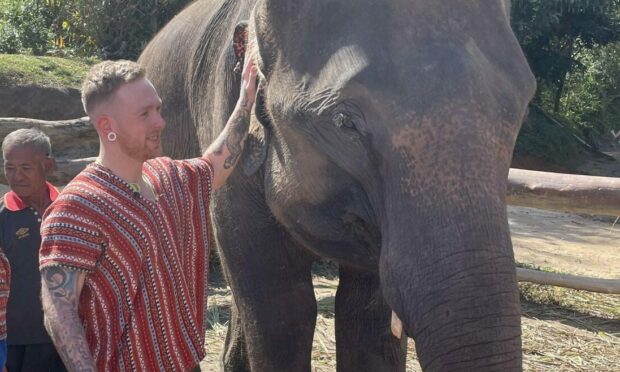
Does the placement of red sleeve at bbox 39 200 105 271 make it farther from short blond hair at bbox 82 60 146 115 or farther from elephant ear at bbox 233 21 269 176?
elephant ear at bbox 233 21 269 176

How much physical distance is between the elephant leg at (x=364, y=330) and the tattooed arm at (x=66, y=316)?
1632 mm

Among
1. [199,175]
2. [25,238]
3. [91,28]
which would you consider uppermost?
[91,28]

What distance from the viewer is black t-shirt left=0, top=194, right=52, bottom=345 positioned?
10.9 ft

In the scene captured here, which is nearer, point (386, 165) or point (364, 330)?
point (386, 165)

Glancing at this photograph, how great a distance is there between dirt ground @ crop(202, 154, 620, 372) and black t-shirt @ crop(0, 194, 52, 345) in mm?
2044

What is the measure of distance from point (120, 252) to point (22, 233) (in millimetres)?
899

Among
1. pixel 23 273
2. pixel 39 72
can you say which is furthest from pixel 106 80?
pixel 39 72

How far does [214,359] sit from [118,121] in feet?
10.2

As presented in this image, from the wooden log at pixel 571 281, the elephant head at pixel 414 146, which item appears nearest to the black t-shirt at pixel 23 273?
the elephant head at pixel 414 146

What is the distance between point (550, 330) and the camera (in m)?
6.21

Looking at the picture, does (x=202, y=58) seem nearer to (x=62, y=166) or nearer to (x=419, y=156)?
(x=419, y=156)

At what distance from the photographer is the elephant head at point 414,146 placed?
232 centimetres

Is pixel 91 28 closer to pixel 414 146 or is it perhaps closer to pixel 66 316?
pixel 66 316

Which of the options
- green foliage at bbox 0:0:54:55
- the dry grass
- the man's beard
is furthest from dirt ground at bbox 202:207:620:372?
green foliage at bbox 0:0:54:55
